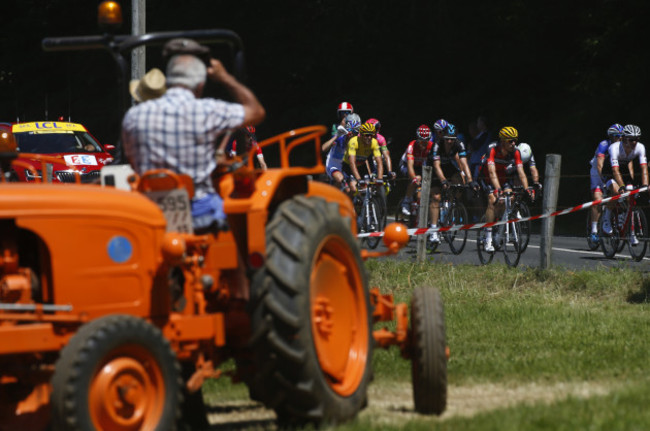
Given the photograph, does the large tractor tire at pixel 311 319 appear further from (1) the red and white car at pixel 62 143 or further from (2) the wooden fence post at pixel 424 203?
(1) the red and white car at pixel 62 143

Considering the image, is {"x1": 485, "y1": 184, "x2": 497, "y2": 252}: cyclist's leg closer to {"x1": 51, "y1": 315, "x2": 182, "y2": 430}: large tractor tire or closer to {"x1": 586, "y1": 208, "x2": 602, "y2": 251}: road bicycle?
{"x1": 586, "y1": 208, "x2": 602, "y2": 251}: road bicycle

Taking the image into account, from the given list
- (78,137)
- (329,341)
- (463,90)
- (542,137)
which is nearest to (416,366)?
(329,341)

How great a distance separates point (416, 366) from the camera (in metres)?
7.98

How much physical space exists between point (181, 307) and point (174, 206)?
1.61 feet

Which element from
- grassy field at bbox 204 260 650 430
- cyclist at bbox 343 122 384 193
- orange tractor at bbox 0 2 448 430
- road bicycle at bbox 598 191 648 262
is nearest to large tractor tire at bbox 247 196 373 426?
orange tractor at bbox 0 2 448 430

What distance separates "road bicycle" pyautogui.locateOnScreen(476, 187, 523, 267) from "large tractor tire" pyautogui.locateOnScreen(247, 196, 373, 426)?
10790mm

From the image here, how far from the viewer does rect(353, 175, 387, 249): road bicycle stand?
2134cm

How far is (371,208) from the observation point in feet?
70.4

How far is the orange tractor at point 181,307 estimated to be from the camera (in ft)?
20.0

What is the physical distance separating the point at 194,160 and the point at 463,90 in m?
30.7

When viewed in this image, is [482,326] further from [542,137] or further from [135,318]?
[542,137]

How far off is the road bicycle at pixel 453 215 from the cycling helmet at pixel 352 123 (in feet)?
5.32

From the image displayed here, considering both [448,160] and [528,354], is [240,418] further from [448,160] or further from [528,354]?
[448,160]

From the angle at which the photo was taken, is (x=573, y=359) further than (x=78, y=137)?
No
